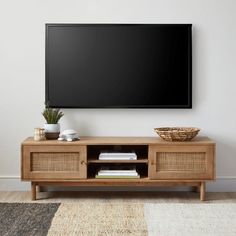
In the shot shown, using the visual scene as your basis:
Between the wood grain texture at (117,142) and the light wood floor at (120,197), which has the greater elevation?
the wood grain texture at (117,142)

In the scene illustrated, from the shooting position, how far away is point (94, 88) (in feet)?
13.6

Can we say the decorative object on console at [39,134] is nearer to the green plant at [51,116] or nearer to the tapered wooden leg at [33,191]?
the green plant at [51,116]

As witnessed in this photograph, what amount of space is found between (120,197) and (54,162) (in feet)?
2.19

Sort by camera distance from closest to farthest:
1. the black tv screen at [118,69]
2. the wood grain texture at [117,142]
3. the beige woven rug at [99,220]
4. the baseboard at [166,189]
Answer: the beige woven rug at [99,220], the wood grain texture at [117,142], the black tv screen at [118,69], the baseboard at [166,189]

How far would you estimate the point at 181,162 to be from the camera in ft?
12.7

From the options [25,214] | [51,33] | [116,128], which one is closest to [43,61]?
[51,33]

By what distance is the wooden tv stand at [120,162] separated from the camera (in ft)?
12.6

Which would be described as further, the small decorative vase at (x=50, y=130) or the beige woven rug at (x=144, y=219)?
the small decorative vase at (x=50, y=130)

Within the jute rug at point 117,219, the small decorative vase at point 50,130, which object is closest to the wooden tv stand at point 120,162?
the small decorative vase at point 50,130

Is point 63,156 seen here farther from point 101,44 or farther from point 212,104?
point 212,104

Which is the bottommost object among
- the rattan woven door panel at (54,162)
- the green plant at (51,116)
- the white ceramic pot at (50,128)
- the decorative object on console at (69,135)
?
the rattan woven door panel at (54,162)

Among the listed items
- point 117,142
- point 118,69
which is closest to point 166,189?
point 117,142

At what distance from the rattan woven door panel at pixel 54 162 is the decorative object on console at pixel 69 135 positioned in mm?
111

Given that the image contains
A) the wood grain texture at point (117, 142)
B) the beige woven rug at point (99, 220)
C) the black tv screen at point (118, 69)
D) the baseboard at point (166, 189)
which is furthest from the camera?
the baseboard at point (166, 189)
